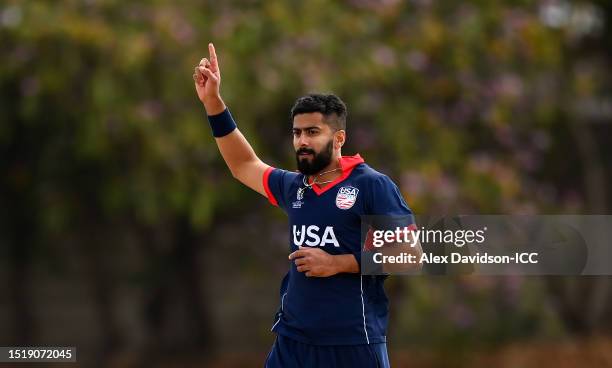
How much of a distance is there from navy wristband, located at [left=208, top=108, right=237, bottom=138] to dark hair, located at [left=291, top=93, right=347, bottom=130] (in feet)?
1.47

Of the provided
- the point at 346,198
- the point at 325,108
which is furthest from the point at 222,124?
the point at 346,198

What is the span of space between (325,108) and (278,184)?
0.48m

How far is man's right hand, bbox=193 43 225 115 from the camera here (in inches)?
190

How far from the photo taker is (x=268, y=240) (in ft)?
33.7

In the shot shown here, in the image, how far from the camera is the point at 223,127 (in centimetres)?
494

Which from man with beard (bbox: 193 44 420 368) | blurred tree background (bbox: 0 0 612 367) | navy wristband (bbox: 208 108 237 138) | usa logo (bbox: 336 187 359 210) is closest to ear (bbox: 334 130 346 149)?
man with beard (bbox: 193 44 420 368)

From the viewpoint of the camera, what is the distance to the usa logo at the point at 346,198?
4.50 meters

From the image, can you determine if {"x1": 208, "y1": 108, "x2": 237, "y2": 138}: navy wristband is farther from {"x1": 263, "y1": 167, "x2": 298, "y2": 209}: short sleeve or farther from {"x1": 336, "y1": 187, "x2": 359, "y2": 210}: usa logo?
{"x1": 336, "y1": 187, "x2": 359, "y2": 210}: usa logo

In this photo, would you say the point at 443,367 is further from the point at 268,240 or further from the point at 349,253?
the point at 349,253

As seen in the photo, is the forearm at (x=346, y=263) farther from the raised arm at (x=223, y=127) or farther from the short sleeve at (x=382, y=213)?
the raised arm at (x=223, y=127)

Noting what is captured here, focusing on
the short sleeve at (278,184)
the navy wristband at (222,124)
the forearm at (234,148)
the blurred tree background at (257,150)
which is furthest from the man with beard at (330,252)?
the blurred tree background at (257,150)

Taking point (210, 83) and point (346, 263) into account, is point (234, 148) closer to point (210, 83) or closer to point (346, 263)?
point (210, 83)

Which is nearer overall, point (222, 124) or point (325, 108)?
point (325, 108)

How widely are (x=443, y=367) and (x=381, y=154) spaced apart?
218 cm
